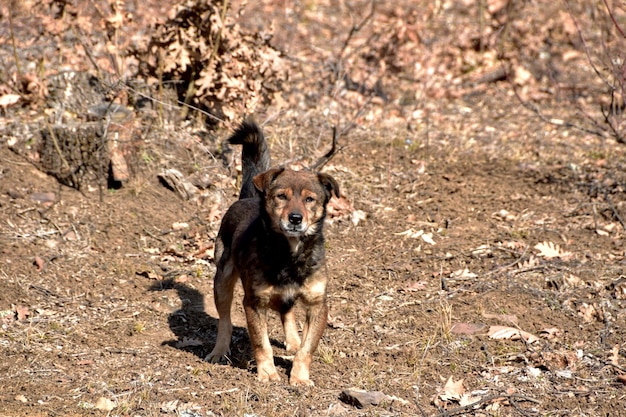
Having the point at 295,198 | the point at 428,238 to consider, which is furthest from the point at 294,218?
the point at 428,238

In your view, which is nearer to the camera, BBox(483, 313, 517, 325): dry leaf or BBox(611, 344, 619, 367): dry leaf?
BBox(611, 344, 619, 367): dry leaf

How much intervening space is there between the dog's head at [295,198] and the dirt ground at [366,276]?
118 cm

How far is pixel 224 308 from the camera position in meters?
6.92

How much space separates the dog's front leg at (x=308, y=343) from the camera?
616 centimetres

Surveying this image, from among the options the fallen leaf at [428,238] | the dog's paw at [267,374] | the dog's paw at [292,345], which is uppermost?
the fallen leaf at [428,238]

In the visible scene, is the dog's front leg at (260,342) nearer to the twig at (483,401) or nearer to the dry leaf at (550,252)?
the twig at (483,401)

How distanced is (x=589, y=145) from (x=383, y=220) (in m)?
4.29

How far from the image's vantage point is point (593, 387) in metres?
6.06

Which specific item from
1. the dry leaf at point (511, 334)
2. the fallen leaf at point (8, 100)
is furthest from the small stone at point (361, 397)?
the fallen leaf at point (8, 100)

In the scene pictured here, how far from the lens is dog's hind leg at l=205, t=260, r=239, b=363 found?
6.90 metres

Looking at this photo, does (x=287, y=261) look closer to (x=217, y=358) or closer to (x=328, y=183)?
(x=328, y=183)

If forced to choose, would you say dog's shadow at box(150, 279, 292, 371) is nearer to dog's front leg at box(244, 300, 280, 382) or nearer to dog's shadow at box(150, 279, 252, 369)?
dog's shadow at box(150, 279, 252, 369)

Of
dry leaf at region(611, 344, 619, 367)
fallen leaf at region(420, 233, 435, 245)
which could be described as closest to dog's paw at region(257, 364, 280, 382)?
dry leaf at region(611, 344, 619, 367)

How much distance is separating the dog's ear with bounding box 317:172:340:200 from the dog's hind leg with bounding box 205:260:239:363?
3.62 feet
